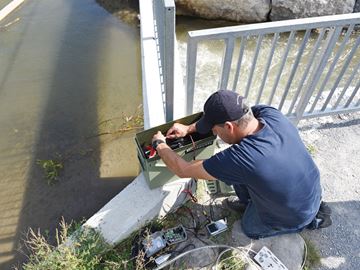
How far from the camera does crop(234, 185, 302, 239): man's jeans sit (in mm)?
2508

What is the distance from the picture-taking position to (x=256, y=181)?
6.55 feet

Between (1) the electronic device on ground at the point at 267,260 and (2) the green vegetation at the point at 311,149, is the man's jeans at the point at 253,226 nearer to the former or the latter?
(1) the electronic device on ground at the point at 267,260

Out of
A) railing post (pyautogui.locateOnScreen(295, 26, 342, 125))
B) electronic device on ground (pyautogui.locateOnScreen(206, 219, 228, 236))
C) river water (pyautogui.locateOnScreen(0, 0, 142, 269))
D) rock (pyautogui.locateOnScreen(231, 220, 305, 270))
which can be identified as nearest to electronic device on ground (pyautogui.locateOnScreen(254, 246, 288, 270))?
rock (pyautogui.locateOnScreen(231, 220, 305, 270))

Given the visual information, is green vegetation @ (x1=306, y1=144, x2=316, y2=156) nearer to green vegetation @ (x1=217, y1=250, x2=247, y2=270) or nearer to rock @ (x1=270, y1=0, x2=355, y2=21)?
green vegetation @ (x1=217, y1=250, x2=247, y2=270)

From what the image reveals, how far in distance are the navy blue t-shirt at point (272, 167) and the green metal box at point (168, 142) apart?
1.64 feet

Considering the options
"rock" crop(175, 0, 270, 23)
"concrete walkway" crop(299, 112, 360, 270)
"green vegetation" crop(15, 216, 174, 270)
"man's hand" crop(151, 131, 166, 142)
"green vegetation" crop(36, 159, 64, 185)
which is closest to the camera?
"green vegetation" crop(15, 216, 174, 270)

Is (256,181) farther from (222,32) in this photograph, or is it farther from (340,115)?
(340,115)

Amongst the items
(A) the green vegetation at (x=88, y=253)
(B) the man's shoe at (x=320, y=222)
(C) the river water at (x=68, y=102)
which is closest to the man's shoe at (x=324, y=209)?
(B) the man's shoe at (x=320, y=222)

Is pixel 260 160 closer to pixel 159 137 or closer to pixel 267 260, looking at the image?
pixel 159 137

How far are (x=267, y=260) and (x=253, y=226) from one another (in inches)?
11.5

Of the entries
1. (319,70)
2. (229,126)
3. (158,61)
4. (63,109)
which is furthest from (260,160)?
(63,109)

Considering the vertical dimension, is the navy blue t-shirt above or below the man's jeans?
above

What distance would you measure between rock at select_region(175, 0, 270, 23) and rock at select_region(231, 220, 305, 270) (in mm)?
4831

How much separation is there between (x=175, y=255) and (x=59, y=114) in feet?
10.3
